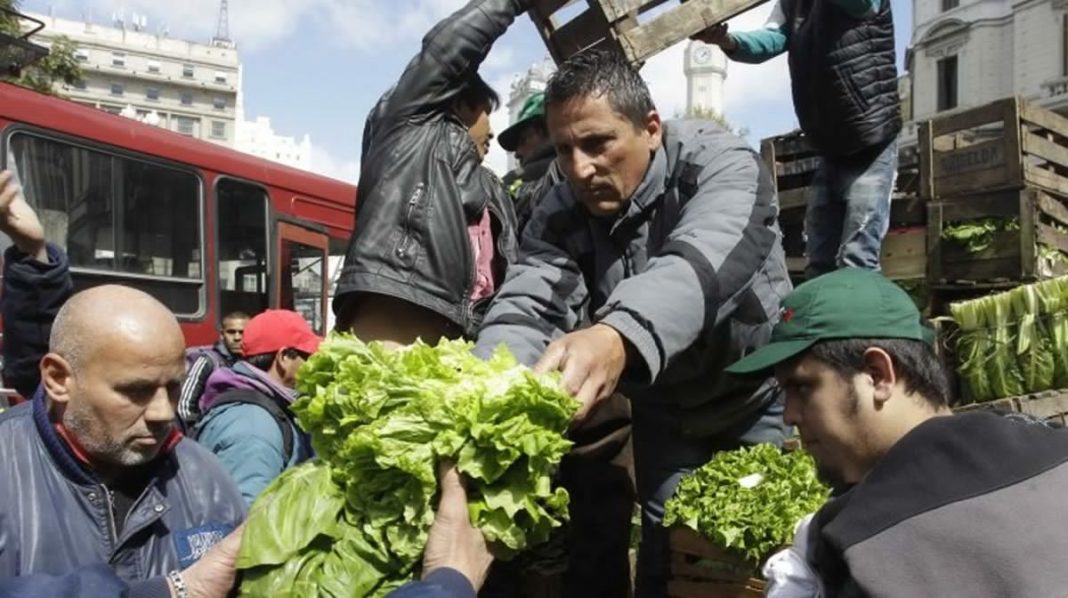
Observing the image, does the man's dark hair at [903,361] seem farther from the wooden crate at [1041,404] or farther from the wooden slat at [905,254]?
the wooden slat at [905,254]

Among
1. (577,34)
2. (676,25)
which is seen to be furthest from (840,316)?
(577,34)

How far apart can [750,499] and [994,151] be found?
5.44 meters

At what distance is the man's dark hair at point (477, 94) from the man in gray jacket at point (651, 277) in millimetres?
898

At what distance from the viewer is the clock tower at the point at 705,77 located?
93.8 meters

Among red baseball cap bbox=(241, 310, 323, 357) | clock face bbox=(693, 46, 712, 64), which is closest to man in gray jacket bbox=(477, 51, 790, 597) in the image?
red baseball cap bbox=(241, 310, 323, 357)

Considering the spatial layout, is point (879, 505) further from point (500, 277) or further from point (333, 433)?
point (500, 277)

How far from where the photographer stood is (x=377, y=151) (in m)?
4.21

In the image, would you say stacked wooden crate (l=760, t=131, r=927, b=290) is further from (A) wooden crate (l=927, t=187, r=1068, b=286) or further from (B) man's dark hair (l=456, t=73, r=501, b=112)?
(B) man's dark hair (l=456, t=73, r=501, b=112)

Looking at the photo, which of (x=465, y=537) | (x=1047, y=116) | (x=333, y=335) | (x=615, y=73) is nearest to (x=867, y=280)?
(x=615, y=73)

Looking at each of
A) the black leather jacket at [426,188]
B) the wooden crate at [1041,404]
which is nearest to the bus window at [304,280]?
the black leather jacket at [426,188]

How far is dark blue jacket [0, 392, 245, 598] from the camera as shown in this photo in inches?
101

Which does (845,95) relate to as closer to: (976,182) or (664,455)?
(664,455)

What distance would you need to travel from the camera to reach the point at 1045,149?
7.52m

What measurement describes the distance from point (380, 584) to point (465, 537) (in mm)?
263
